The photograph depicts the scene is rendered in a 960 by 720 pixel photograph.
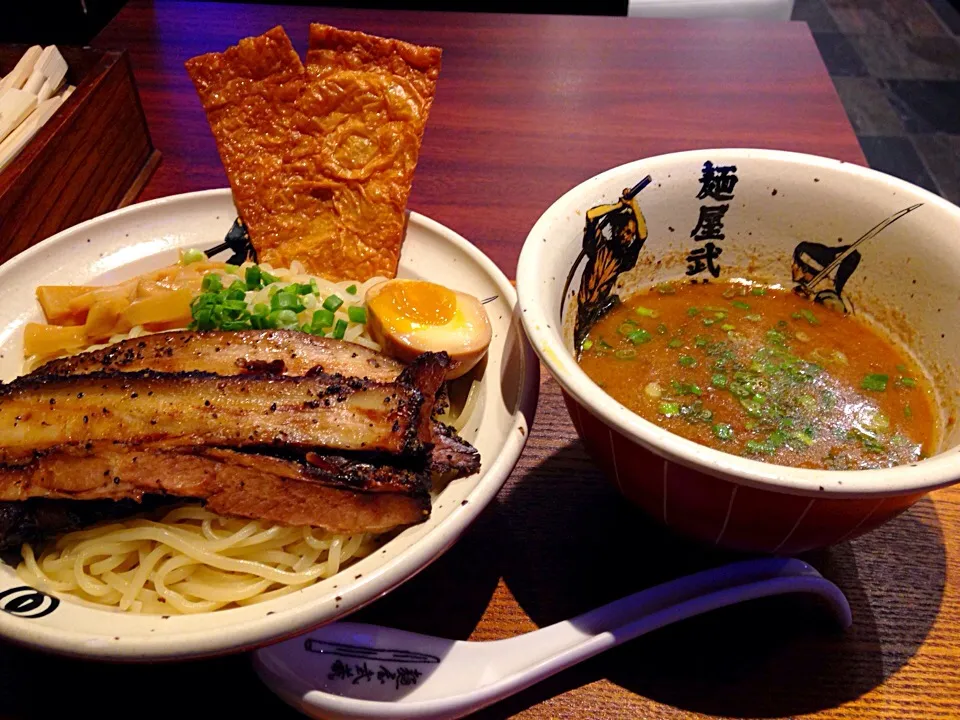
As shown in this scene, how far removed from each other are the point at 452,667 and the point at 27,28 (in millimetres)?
5632

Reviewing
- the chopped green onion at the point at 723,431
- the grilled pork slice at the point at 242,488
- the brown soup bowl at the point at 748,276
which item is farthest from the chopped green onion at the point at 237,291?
the chopped green onion at the point at 723,431

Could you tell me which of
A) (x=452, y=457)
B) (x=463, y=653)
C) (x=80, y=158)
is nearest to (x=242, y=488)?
(x=452, y=457)

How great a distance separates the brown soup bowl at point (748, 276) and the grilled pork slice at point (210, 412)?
0.35 m

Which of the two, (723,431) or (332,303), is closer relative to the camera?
(723,431)

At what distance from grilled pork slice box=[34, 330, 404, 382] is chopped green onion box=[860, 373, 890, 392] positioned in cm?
96

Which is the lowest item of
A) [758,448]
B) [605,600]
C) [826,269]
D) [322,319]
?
[605,600]

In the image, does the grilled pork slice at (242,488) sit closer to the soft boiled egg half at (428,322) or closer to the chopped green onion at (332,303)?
the soft boiled egg half at (428,322)

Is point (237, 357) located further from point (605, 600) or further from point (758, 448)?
point (758, 448)

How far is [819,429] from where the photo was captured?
1.38 meters

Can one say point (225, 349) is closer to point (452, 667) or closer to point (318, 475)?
point (318, 475)

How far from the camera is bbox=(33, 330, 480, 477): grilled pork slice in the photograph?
1.60 m

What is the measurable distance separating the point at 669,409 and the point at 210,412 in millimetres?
893

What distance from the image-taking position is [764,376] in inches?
57.9

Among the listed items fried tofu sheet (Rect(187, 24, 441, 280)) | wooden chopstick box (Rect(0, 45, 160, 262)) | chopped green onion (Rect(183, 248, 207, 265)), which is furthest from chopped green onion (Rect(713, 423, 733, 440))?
wooden chopstick box (Rect(0, 45, 160, 262))
